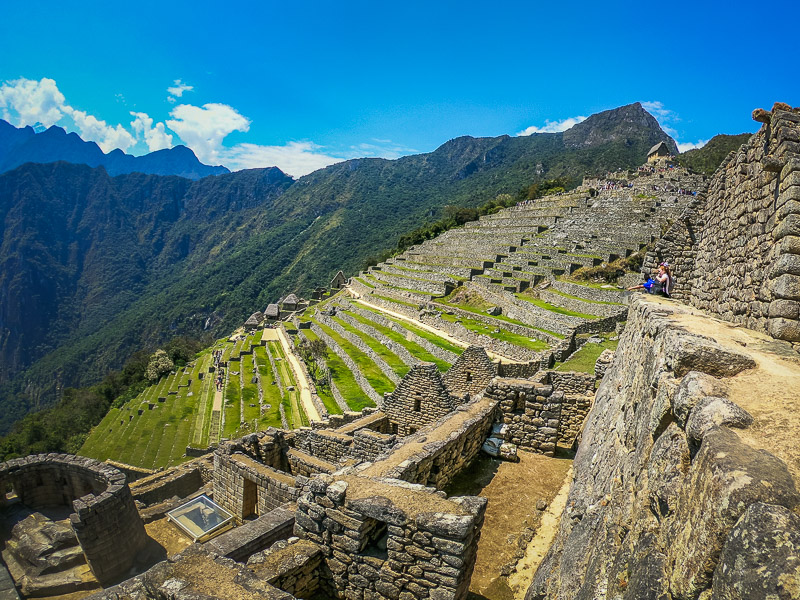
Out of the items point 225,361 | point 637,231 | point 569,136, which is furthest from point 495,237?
point 569,136

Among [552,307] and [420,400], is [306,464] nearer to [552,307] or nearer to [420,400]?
[420,400]

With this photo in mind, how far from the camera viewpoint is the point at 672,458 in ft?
6.77

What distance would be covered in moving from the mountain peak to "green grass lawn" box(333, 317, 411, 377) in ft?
406

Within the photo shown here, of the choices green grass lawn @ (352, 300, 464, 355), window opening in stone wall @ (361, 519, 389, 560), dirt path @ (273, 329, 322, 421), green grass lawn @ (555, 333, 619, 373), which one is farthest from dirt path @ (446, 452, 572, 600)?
dirt path @ (273, 329, 322, 421)

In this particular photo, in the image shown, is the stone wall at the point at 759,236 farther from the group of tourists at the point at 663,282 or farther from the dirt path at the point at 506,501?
the dirt path at the point at 506,501

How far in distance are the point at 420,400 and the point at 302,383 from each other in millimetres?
19995

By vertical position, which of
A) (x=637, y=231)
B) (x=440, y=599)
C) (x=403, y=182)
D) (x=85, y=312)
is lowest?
(x=85, y=312)

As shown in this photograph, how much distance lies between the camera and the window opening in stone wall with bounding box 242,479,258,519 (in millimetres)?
7586

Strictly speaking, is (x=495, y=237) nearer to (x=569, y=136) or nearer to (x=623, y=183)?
(x=623, y=183)

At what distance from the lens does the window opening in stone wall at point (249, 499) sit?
759cm

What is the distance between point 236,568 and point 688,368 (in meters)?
4.12

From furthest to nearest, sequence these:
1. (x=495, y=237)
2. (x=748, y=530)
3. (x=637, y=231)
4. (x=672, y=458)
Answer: (x=495, y=237)
(x=637, y=231)
(x=672, y=458)
(x=748, y=530)

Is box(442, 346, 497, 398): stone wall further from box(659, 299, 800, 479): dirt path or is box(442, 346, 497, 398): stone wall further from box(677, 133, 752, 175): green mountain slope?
box(677, 133, 752, 175): green mountain slope

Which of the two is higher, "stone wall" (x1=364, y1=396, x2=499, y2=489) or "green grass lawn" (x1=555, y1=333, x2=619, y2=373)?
"stone wall" (x1=364, y1=396, x2=499, y2=489)
